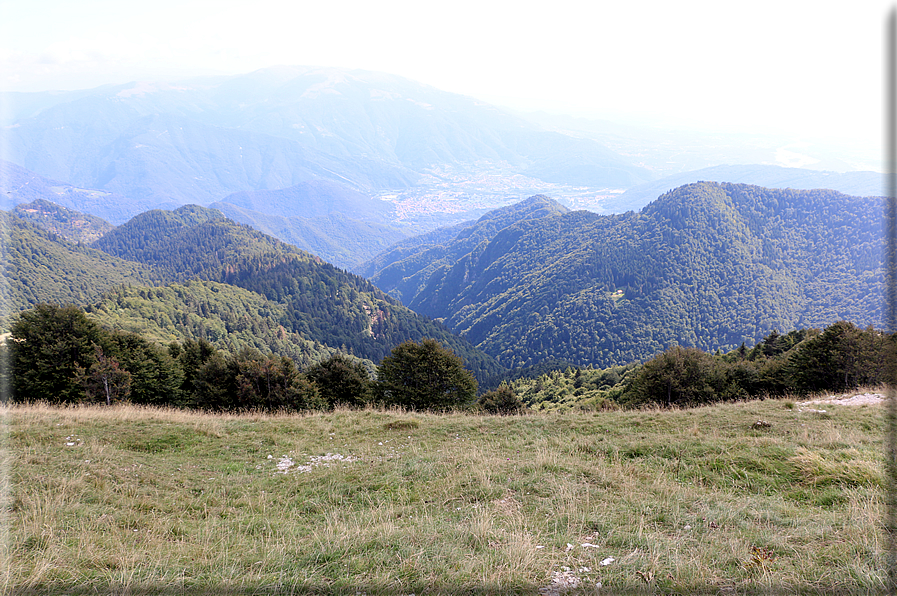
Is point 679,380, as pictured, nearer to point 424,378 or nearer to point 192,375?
point 424,378

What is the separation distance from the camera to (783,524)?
5.65 metres

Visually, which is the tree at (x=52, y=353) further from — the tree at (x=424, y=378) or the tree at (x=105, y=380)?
the tree at (x=424, y=378)

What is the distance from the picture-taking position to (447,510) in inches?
264

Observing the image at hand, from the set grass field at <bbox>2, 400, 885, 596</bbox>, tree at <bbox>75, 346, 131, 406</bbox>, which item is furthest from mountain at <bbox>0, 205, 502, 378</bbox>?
grass field at <bbox>2, 400, 885, 596</bbox>

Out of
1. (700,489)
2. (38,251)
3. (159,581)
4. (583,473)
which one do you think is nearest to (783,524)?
(700,489)

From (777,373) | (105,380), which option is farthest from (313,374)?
(777,373)

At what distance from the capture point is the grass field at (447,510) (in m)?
4.13

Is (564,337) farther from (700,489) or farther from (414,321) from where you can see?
(700,489)

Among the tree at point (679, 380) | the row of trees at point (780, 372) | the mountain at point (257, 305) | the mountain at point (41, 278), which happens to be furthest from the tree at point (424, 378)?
the mountain at point (41, 278)

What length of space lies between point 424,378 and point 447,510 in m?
22.1

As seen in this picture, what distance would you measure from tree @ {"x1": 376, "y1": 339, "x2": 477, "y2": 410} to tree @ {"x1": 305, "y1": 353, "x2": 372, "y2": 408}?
1.30m

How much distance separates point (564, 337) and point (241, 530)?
18626 cm

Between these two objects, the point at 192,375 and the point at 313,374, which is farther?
the point at 192,375

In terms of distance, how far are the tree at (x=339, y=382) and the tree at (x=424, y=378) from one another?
4.27 feet
